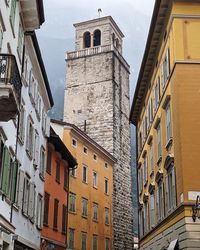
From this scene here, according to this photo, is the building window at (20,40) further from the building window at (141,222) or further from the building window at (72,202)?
the building window at (72,202)

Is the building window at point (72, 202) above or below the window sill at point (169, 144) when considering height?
above

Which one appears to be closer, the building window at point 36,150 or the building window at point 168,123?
the building window at point 168,123

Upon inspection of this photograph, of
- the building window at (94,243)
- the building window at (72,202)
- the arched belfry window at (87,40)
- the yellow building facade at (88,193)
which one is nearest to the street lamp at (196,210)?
the yellow building facade at (88,193)

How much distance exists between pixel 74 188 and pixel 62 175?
5.85m

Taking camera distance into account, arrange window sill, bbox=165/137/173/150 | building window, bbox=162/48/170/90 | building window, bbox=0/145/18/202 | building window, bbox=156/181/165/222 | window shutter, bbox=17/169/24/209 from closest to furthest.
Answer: building window, bbox=0/145/18/202
window sill, bbox=165/137/173/150
window shutter, bbox=17/169/24/209
building window, bbox=162/48/170/90
building window, bbox=156/181/165/222

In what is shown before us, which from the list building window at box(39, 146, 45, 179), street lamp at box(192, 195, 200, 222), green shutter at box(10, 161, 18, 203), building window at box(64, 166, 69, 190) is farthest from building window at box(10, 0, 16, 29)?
building window at box(64, 166, 69, 190)

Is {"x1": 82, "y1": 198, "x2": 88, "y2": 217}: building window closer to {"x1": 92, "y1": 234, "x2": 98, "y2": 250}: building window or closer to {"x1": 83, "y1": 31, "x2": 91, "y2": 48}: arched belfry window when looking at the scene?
{"x1": 92, "y1": 234, "x2": 98, "y2": 250}: building window

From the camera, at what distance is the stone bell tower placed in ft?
167

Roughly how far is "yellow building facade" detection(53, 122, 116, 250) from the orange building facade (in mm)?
4473

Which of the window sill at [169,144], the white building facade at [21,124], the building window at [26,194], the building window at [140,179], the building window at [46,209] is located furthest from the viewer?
the building window at [140,179]

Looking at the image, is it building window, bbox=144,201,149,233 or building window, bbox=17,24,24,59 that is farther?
building window, bbox=144,201,149,233

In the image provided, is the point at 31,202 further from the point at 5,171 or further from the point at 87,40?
the point at 87,40

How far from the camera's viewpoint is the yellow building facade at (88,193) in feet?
126

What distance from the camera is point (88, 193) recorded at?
42.1m
